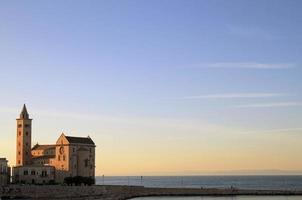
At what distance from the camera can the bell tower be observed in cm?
11681

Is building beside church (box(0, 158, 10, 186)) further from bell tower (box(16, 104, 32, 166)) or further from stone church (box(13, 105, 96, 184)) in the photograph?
bell tower (box(16, 104, 32, 166))

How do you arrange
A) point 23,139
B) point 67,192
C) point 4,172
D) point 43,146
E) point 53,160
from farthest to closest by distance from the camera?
point 43,146, point 53,160, point 23,139, point 4,172, point 67,192

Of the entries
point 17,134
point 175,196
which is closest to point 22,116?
point 17,134

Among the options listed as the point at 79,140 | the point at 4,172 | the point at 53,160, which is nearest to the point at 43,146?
the point at 53,160

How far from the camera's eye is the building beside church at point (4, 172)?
347 feet

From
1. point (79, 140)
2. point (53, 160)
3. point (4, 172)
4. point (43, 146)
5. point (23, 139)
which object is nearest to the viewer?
point (4, 172)

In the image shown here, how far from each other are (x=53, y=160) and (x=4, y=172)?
465 inches

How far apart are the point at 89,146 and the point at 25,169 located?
14152 millimetres

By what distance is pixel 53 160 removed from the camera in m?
117

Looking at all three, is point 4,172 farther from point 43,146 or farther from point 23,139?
point 43,146

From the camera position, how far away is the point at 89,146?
119250mm

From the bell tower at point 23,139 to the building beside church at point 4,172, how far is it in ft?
17.1

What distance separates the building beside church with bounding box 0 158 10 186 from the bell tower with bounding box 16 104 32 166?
5.22 meters

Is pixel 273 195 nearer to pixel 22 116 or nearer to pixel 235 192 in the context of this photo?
pixel 235 192
